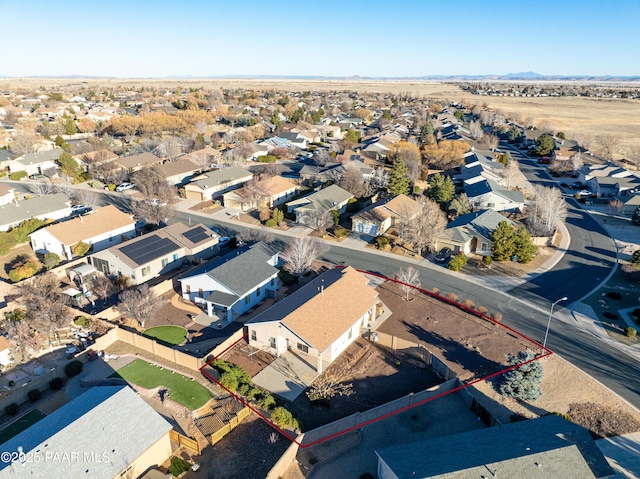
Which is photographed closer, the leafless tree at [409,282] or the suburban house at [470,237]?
the leafless tree at [409,282]

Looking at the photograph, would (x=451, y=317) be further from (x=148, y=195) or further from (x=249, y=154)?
(x=249, y=154)

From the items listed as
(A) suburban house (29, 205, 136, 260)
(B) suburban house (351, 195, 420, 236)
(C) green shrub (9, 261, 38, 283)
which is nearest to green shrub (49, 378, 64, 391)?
(C) green shrub (9, 261, 38, 283)

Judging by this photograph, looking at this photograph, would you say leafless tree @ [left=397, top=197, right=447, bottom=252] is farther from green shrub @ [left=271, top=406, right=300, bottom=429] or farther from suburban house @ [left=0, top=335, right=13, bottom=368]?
suburban house @ [left=0, top=335, right=13, bottom=368]

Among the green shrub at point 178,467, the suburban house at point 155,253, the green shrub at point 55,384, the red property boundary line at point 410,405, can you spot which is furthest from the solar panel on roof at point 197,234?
the green shrub at point 178,467

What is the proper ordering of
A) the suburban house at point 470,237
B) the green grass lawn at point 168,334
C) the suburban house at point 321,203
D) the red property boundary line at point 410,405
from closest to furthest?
1. the red property boundary line at point 410,405
2. the green grass lawn at point 168,334
3. the suburban house at point 470,237
4. the suburban house at point 321,203

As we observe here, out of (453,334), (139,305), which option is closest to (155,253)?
(139,305)

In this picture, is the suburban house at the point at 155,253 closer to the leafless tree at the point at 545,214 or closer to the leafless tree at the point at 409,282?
the leafless tree at the point at 409,282

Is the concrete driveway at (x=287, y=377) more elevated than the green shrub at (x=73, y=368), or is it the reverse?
the green shrub at (x=73, y=368)

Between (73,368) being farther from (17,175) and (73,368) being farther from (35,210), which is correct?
(17,175)
